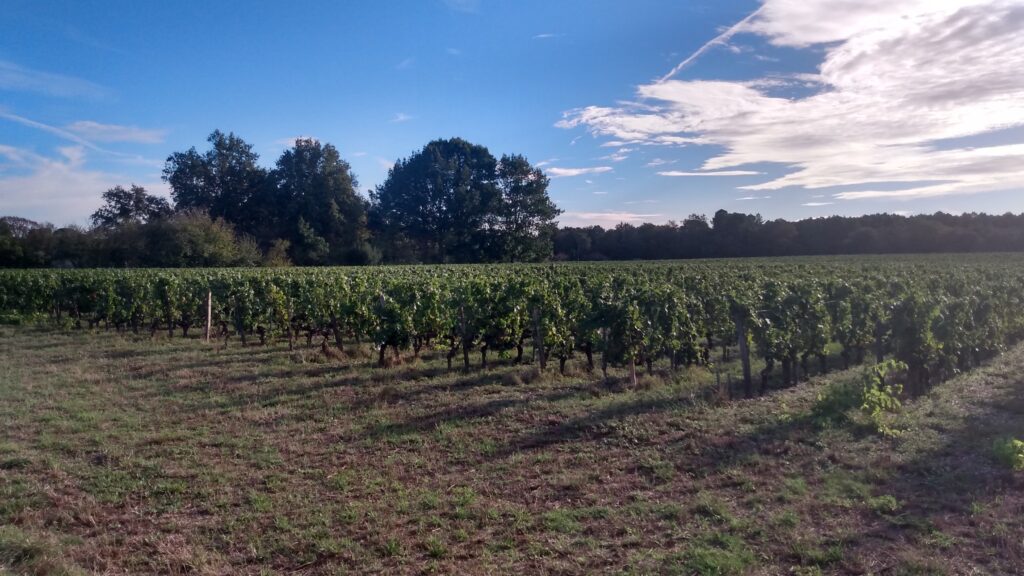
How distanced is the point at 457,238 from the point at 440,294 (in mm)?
43589

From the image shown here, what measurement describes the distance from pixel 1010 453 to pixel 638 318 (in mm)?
5978

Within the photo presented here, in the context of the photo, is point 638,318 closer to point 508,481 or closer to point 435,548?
point 508,481

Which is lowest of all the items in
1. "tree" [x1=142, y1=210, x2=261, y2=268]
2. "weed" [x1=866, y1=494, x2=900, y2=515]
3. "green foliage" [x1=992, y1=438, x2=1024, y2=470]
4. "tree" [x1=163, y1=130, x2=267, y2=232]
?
"weed" [x1=866, y1=494, x2=900, y2=515]

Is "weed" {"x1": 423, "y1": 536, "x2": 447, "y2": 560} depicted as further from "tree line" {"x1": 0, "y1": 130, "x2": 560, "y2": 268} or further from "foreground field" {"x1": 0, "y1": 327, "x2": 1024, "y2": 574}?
"tree line" {"x1": 0, "y1": 130, "x2": 560, "y2": 268}

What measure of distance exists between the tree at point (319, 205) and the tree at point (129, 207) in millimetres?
11827

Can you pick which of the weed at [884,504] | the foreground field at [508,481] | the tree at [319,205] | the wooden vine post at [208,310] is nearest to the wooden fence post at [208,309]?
the wooden vine post at [208,310]

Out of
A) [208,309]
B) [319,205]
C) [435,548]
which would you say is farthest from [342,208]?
[435,548]

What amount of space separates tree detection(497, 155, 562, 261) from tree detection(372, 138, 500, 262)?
127 centimetres

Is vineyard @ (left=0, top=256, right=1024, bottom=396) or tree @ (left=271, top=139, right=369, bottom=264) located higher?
tree @ (left=271, top=139, right=369, bottom=264)

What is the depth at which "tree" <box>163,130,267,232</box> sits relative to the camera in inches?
2532

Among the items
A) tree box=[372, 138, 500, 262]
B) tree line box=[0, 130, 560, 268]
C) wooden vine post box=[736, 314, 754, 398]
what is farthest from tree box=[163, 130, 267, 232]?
wooden vine post box=[736, 314, 754, 398]

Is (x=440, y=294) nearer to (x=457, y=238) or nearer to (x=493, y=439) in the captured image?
(x=493, y=439)

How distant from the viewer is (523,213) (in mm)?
59156

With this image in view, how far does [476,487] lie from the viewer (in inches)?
250
